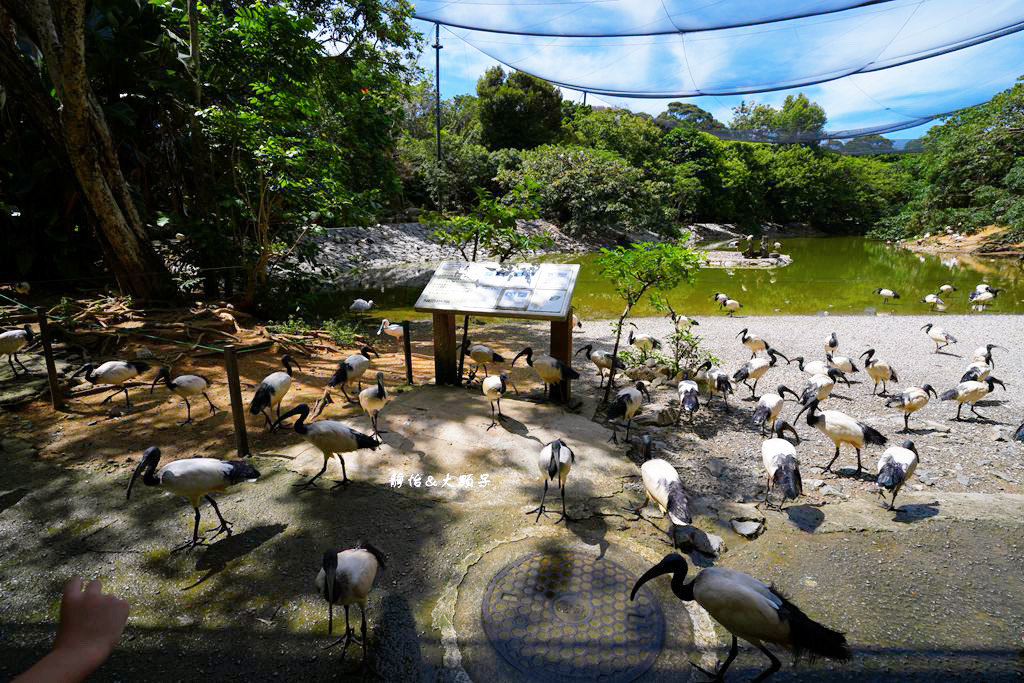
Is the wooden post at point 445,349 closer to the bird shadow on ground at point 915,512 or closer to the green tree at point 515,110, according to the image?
the bird shadow on ground at point 915,512

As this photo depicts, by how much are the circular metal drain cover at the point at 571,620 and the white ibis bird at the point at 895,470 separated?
8.37 feet

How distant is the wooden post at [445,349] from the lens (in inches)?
259

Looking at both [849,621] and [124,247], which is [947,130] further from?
[124,247]

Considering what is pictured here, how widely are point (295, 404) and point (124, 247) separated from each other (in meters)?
5.02

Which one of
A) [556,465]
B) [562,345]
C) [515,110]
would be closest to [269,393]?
[556,465]

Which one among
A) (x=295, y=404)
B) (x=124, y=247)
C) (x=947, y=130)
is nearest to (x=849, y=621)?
(x=295, y=404)

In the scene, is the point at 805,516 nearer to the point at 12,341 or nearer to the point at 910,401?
the point at 910,401

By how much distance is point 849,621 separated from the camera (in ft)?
9.79

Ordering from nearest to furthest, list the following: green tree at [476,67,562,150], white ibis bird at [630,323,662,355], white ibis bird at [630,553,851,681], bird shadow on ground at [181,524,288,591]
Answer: white ibis bird at [630,553,851,681]
bird shadow on ground at [181,524,288,591]
white ibis bird at [630,323,662,355]
green tree at [476,67,562,150]

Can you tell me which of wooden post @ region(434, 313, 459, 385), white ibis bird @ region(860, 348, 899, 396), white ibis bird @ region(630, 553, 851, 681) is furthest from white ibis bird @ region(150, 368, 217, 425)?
white ibis bird @ region(860, 348, 899, 396)

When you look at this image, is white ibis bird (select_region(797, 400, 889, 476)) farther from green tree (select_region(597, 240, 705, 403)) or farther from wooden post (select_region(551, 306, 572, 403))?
wooden post (select_region(551, 306, 572, 403))

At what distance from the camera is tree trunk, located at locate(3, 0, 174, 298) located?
633cm

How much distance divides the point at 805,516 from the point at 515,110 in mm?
34381

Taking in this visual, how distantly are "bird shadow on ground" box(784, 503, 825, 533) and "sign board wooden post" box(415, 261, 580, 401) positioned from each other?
2948 millimetres
